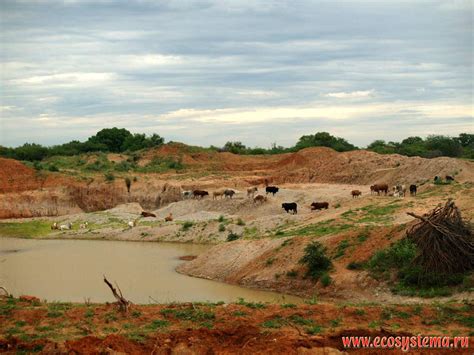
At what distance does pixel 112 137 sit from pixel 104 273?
66.2 meters

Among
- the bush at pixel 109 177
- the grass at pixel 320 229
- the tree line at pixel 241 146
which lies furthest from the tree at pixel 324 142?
the grass at pixel 320 229

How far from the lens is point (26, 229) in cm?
4250

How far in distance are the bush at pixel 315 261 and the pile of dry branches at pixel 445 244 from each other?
342 cm

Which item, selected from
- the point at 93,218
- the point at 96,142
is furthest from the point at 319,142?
the point at 93,218

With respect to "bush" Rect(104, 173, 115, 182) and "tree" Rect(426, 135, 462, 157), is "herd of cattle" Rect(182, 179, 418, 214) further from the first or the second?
"tree" Rect(426, 135, 462, 157)

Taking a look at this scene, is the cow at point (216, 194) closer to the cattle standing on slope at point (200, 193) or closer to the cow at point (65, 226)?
the cattle standing on slope at point (200, 193)

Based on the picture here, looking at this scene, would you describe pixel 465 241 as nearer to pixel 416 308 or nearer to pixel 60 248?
pixel 416 308

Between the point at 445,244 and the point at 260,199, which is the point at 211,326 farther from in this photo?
the point at 260,199

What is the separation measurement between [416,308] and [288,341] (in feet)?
12.8

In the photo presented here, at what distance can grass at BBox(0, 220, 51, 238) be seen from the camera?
41.1 meters

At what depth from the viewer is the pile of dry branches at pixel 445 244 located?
18484mm

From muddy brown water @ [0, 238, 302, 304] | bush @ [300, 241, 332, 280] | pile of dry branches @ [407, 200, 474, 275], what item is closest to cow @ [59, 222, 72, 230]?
muddy brown water @ [0, 238, 302, 304]

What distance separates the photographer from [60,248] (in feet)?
115

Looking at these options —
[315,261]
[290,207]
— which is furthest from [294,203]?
[315,261]
